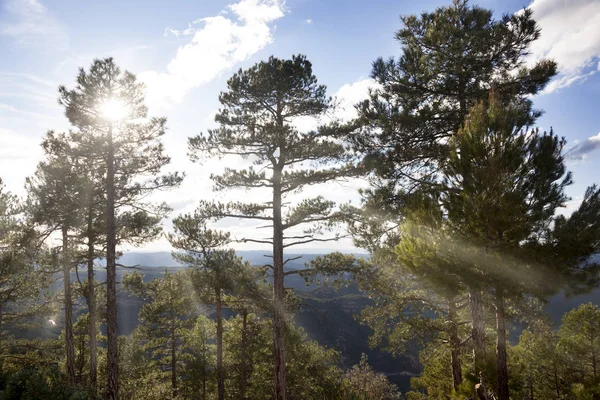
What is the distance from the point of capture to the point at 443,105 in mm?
10195

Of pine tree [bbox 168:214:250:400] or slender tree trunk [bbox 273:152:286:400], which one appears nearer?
slender tree trunk [bbox 273:152:286:400]

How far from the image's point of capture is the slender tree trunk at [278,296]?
1107cm

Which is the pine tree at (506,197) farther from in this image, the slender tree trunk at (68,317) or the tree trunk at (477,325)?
the slender tree trunk at (68,317)

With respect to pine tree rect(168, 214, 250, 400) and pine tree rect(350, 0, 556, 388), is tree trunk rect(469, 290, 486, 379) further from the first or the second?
pine tree rect(168, 214, 250, 400)

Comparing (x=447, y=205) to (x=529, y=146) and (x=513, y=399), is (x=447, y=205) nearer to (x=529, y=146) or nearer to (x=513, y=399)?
(x=529, y=146)

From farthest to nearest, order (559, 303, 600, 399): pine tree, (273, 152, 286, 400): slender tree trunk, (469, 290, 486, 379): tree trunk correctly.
A: (559, 303, 600, 399): pine tree, (273, 152, 286, 400): slender tree trunk, (469, 290, 486, 379): tree trunk

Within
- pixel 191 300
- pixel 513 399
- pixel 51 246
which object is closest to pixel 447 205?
pixel 513 399

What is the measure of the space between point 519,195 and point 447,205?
142 centimetres

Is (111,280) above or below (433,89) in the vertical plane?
below

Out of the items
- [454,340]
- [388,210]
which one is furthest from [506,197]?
[454,340]

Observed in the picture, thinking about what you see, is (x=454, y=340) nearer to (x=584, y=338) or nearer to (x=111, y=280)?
(x=111, y=280)

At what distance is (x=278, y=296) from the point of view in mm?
11430

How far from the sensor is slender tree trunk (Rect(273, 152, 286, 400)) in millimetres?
11070

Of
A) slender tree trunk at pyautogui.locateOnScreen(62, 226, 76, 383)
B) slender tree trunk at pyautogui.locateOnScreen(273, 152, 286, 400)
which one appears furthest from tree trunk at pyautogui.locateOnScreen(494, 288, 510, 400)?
slender tree trunk at pyautogui.locateOnScreen(62, 226, 76, 383)
